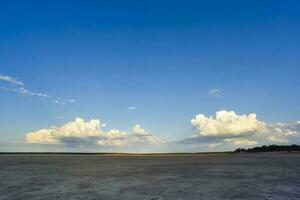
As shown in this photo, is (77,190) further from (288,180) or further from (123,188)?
(288,180)

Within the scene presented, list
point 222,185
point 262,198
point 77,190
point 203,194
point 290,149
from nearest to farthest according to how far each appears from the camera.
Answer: point 262,198
point 203,194
point 77,190
point 222,185
point 290,149

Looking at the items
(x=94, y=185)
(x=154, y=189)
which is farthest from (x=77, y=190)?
(x=154, y=189)

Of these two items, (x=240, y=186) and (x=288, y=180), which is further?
(x=288, y=180)

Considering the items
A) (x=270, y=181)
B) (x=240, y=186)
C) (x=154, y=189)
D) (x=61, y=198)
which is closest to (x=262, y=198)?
(x=240, y=186)

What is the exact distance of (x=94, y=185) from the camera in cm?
1731

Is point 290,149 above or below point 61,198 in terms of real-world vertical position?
above

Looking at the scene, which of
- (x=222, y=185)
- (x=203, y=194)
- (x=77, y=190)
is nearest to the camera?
(x=203, y=194)

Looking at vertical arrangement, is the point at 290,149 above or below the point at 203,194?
above

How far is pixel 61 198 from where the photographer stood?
13.6 meters

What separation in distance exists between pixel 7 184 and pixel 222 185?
9.79 meters

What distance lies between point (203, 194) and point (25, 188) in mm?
7518

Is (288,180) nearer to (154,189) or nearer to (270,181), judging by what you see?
(270,181)

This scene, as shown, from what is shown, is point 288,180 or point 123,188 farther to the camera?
point 288,180

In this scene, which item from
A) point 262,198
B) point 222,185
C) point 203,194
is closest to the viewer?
point 262,198
